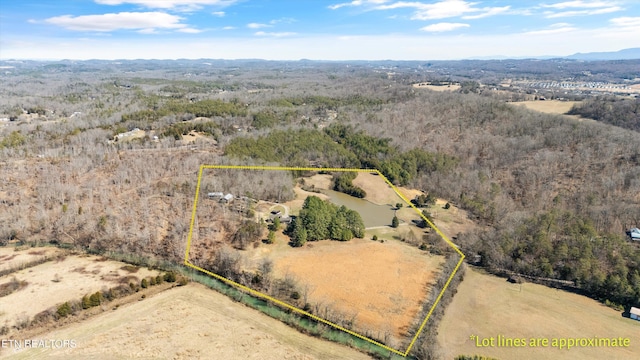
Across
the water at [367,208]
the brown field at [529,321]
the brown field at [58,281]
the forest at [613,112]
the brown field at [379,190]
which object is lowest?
the brown field at [529,321]

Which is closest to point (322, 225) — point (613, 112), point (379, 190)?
point (379, 190)

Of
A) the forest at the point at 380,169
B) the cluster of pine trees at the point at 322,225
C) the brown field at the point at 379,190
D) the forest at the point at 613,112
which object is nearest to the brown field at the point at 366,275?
the cluster of pine trees at the point at 322,225

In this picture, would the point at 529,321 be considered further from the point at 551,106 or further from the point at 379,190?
the point at 551,106

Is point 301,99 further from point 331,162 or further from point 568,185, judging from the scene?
point 568,185

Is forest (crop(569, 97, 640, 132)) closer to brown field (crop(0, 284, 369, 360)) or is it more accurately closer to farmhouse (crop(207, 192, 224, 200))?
farmhouse (crop(207, 192, 224, 200))

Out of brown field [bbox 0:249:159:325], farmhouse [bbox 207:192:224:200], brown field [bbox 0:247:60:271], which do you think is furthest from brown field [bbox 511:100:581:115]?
brown field [bbox 0:247:60:271]

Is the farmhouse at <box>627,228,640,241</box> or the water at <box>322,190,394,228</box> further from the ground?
the farmhouse at <box>627,228,640,241</box>

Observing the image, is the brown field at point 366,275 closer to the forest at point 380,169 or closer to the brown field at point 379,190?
the forest at point 380,169
